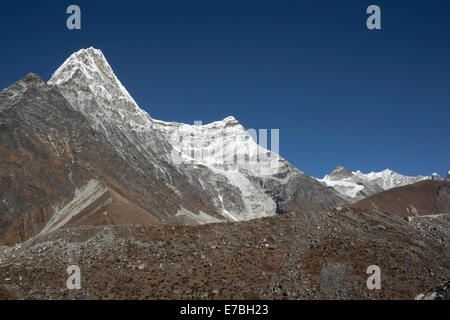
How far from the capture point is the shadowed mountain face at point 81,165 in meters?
77.5

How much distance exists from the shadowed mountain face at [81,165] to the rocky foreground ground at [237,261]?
37.3 m

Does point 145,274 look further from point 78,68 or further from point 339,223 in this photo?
point 78,68

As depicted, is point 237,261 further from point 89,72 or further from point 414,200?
point 89,72

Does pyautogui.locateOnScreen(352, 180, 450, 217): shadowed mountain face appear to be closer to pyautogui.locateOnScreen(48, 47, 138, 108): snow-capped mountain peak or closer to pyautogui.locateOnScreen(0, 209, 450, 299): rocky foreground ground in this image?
pyautogui.locateOnScreen(0, 209, 450, 299): rocky foreground ground

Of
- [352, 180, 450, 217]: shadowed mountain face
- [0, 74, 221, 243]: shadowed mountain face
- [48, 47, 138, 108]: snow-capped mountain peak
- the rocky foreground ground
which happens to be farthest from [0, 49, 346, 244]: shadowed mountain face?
[352, 180, 450, 217]: shadowed mountain face

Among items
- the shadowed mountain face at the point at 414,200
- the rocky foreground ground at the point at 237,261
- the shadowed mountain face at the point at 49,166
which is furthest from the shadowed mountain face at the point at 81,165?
the shadowed mountain face at the point at 414,200

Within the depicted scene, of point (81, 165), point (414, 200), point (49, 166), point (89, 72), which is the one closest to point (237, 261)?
point (49, 166)

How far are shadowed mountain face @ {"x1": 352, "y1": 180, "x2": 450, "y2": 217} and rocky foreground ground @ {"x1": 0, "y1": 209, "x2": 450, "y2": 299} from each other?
88378 mm

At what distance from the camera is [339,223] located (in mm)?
32531

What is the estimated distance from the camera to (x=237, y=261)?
86.7ft

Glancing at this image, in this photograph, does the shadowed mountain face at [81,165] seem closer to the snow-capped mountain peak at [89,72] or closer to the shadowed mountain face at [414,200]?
the snow-capped mountain peak at [89,72]

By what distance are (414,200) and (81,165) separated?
11064 cm

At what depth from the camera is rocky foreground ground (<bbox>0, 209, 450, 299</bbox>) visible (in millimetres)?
23391
